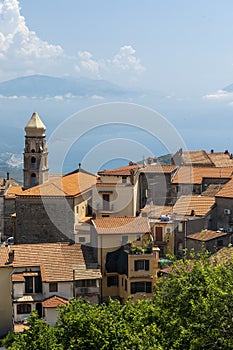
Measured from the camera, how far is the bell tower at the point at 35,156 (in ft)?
191

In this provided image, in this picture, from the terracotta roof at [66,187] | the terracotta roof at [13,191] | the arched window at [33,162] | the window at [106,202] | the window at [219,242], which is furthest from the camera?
the terracotta roof at [13,191]

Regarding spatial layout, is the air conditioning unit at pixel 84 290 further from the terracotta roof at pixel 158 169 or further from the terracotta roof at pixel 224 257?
the terracotta roof at pixel 158 169

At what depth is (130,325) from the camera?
26688mm

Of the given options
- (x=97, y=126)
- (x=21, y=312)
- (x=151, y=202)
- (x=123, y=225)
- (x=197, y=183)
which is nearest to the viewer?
(x=21, y=312)

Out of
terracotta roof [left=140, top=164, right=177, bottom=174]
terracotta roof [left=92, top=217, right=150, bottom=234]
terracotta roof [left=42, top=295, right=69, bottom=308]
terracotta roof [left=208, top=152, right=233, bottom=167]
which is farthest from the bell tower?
terracotta roof [left=208, top=152, right=233, bottom=167]

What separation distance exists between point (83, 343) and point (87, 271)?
16966mm

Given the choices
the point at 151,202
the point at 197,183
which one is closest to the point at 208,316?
the point at 151,202

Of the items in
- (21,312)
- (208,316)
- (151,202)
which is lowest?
(21,312)

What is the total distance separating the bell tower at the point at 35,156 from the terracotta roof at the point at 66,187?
218 inches

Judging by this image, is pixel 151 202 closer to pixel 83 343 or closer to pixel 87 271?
pixel 87 271

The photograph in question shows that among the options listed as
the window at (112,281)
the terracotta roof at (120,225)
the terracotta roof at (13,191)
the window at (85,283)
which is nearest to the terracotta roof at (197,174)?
the terracotta roof at (120,225)

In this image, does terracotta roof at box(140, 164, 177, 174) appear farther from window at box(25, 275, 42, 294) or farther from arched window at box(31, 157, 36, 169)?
window at box(25, 275, 42, 294)

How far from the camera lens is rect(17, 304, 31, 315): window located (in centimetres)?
4103

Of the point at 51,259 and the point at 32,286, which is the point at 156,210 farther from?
the point at 32,286
